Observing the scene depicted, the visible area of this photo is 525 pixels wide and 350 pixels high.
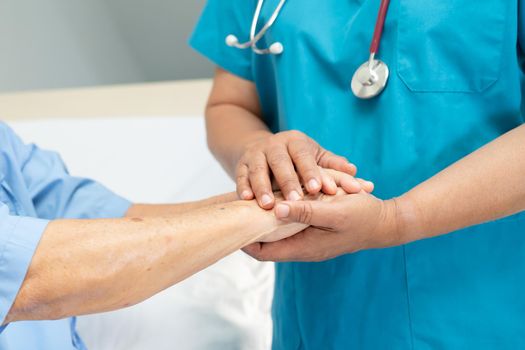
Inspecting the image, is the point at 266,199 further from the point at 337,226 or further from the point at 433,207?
the point at 433,207

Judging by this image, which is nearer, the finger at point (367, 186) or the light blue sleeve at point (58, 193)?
the finger at point (367, 186)

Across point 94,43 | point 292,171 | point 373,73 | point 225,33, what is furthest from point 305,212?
point 94,43

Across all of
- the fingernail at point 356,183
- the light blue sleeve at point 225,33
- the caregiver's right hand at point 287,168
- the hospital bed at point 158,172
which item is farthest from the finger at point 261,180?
the hospital bed at point 158,172

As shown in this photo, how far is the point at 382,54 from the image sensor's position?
81cm

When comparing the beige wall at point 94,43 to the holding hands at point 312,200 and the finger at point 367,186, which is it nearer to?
the holding hands at point 312,200

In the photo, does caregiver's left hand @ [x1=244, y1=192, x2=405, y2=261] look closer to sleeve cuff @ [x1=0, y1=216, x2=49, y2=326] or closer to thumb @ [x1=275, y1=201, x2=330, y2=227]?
thumb @ [x1=275, y1=201, x2=330, y2=227]

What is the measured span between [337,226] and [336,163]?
0.11 meters

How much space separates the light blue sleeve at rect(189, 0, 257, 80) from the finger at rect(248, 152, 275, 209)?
24 cm

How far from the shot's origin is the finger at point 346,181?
31.0 inches

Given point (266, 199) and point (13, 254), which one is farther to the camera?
point (266, 199)

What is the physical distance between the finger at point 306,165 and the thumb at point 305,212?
6 cm

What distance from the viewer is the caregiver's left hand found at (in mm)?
729

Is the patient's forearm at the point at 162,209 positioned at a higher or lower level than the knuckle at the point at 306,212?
lower

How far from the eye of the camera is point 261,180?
2.70ft
